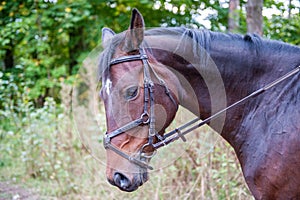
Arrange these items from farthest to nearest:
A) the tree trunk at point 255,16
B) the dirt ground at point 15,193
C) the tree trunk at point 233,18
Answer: the dirt ground at point 15,193, the tree trunk at point 233,18, the tree trunk at point 255,16

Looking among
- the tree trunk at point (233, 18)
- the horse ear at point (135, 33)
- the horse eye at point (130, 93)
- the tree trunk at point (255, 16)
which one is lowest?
the tree trunk at point (233, 18)

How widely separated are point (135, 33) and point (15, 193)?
413 centimetres

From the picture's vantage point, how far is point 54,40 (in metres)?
11.3

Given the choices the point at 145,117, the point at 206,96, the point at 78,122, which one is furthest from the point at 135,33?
the point at 78,122

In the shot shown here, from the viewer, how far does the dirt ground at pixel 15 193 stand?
5.61 meters

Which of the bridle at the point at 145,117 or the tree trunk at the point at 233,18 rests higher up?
the bridle at the point at 145,117

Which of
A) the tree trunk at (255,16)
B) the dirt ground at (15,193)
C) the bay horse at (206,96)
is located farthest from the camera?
the dirt ground at (15,193)

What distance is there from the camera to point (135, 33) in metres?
2.46

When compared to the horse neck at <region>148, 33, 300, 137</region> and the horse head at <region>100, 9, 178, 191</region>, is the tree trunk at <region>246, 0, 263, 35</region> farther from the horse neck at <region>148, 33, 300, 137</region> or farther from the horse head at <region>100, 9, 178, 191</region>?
the horse head at <region>100, 9, 178, 191</region>

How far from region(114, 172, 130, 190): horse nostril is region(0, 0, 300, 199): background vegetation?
1.13 meters

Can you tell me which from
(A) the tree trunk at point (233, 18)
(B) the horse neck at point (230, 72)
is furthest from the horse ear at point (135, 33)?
(A) the tree trunk at point (233, 18)

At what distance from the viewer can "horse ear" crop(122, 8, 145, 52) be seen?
2.40 meters

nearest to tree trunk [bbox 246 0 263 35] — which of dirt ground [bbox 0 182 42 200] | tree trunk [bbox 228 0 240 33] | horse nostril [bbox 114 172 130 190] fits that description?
tree trunk [bbox 228 0 240 33]

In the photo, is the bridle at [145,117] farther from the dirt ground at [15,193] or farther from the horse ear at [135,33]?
the dirt ground at [15,193]
